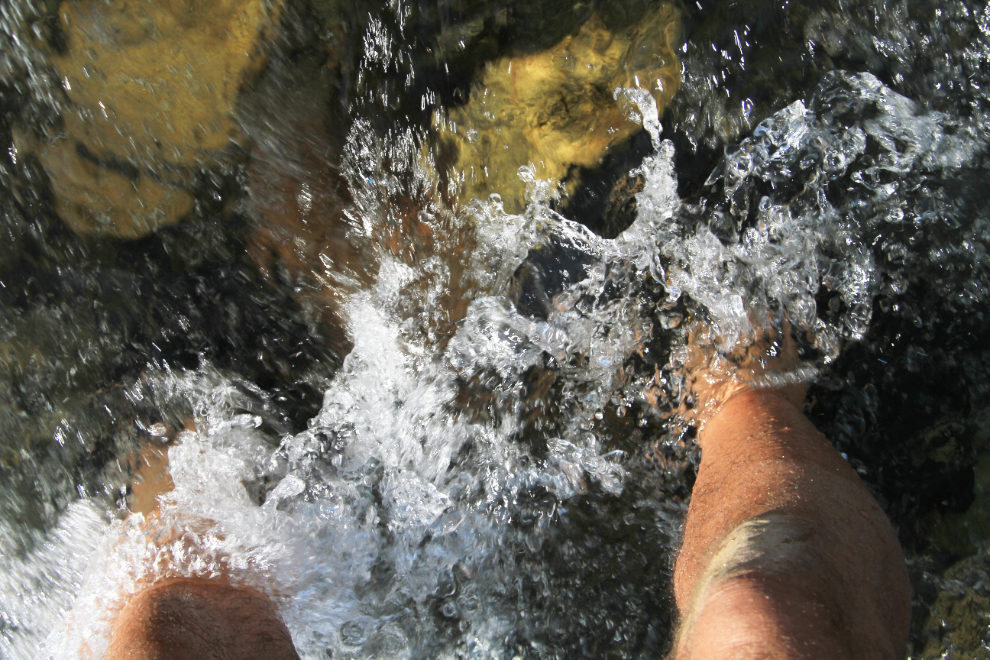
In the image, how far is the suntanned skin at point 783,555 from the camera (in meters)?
0.80

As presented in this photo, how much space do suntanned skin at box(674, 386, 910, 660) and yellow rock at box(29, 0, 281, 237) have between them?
4.31 feet

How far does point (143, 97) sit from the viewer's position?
135 cm

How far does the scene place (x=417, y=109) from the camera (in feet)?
4.90

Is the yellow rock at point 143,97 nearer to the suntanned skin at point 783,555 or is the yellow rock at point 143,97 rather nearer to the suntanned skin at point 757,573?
the suntanned skin at point 757,573

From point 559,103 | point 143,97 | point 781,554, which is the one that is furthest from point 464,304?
point 781,554

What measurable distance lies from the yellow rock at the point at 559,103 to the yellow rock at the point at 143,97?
1.71ft

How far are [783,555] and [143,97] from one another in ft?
4.97

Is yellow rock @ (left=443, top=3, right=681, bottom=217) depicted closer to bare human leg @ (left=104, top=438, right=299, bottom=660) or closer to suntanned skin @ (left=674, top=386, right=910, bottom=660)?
suntanned skin @ (left=674, top=386, right=910, bottom=660)

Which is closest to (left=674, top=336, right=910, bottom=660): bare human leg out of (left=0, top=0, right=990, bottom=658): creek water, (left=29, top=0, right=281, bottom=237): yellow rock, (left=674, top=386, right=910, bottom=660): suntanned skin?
(left=674, top=386, right=910, bottom=660): suntanned skin

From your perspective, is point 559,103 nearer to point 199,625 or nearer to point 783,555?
point 783,555

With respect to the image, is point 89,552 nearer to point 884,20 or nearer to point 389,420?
point 389,420

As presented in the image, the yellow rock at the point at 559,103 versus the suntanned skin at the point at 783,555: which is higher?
the yellow rock at the point at 559,103

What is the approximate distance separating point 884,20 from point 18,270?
204cm

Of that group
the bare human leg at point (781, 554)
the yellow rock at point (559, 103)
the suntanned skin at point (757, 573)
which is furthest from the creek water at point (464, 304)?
the bare human leg at point (781, 554)
